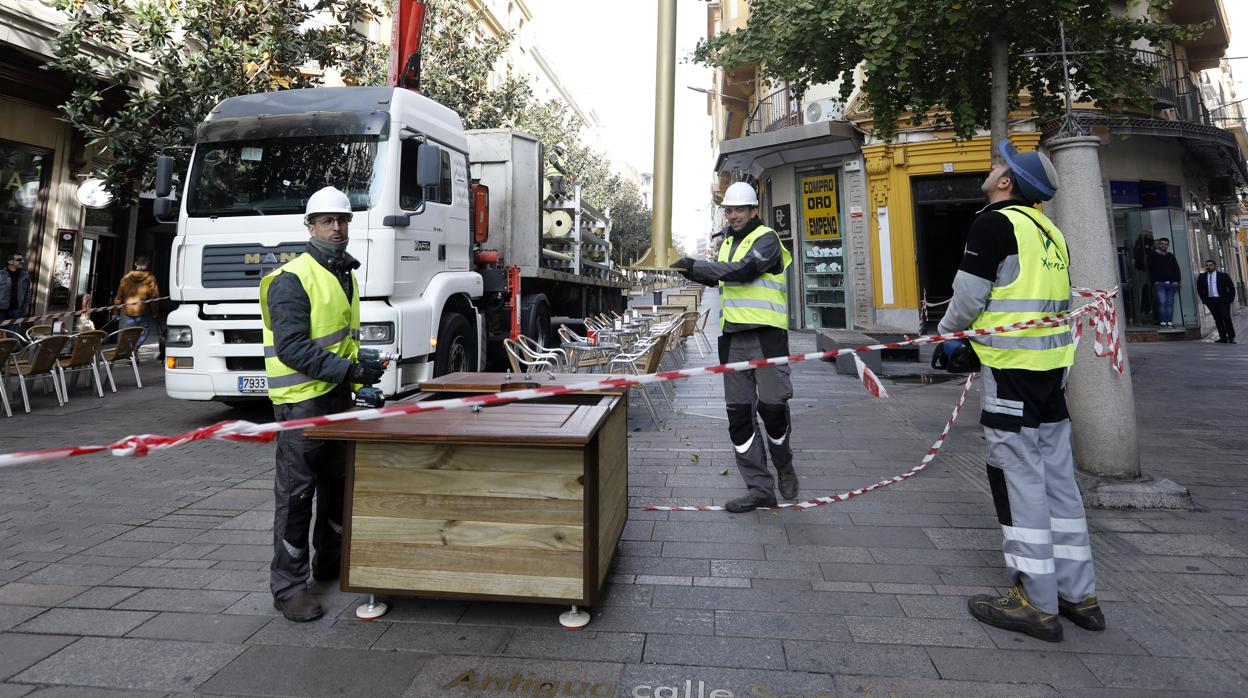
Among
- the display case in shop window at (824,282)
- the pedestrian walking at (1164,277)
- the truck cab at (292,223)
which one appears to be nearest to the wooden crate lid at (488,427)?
the truck cab at (292,223)

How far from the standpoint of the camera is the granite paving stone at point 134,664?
7.54 ft

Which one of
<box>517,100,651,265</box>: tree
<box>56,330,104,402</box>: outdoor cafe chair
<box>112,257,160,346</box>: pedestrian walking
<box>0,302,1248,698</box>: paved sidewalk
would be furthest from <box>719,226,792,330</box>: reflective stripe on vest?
<box>112,257,160,346</box>: pedestrian walking

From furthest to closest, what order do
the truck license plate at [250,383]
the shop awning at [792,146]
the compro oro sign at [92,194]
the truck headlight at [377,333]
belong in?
the shop awning at [792,146] < the compro oro sign at [92,194] < the truck license plate at [250,383] < the truck headlight at [377,333]

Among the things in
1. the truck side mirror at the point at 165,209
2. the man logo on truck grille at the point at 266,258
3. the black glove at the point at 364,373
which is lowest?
the black glove at the point at 364,373

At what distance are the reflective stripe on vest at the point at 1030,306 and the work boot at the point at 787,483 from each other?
1.73 meters

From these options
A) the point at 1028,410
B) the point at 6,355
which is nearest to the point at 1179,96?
the point at 1028,410

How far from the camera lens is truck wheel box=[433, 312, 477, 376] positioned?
6.77m

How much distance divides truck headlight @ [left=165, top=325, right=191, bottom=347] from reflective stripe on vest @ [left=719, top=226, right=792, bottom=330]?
4.97 meters

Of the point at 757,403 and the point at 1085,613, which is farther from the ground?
the point at 757,403

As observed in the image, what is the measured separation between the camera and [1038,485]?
2623 millimetres

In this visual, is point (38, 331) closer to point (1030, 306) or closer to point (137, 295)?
point (137, 295)

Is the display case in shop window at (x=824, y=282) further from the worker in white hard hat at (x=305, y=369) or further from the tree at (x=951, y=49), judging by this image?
the worker in white hard hat at (x=305, y=369)

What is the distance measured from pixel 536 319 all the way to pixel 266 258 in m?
3.84

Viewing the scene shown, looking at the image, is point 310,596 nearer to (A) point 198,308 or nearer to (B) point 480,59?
(A) point 198,308
